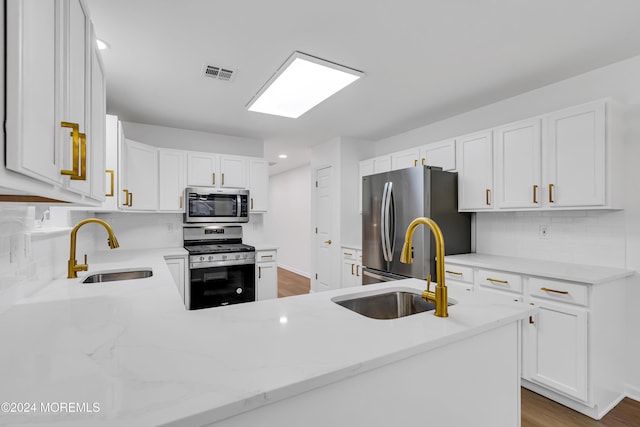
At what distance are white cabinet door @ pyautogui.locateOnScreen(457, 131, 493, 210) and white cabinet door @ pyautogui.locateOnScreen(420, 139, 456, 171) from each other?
0.08 m

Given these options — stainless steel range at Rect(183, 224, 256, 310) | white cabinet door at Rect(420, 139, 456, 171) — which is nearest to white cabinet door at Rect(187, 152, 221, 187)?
stainless steel range at Rect(183, 224, 256, 310)

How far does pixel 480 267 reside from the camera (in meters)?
2.60

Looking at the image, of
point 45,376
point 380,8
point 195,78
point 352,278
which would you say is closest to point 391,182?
point 352,278

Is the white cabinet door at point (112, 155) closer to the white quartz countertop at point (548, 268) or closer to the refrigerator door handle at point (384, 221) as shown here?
the refrigerator door handle at point (384, 221)

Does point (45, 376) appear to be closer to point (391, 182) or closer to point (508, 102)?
point (391, 182)

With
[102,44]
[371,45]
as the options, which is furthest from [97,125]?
[371,45]

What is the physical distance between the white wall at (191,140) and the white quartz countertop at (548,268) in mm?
3120

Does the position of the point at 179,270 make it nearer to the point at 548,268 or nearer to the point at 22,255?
the point at 22,255

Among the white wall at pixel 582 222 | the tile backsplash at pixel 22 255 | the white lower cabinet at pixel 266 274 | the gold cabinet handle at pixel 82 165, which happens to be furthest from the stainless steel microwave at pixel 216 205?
the gold cabinet handle at pixel 82 165

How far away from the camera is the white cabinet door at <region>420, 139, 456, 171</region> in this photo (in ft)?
10.7

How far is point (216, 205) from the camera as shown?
396cm

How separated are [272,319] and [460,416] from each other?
0.72m

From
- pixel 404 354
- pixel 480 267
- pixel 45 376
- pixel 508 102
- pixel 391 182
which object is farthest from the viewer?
pixel 391 182

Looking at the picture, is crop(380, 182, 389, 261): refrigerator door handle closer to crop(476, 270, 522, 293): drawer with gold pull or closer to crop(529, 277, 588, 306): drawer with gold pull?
crop(476, 270, 522, 293): drawer with gold pull
